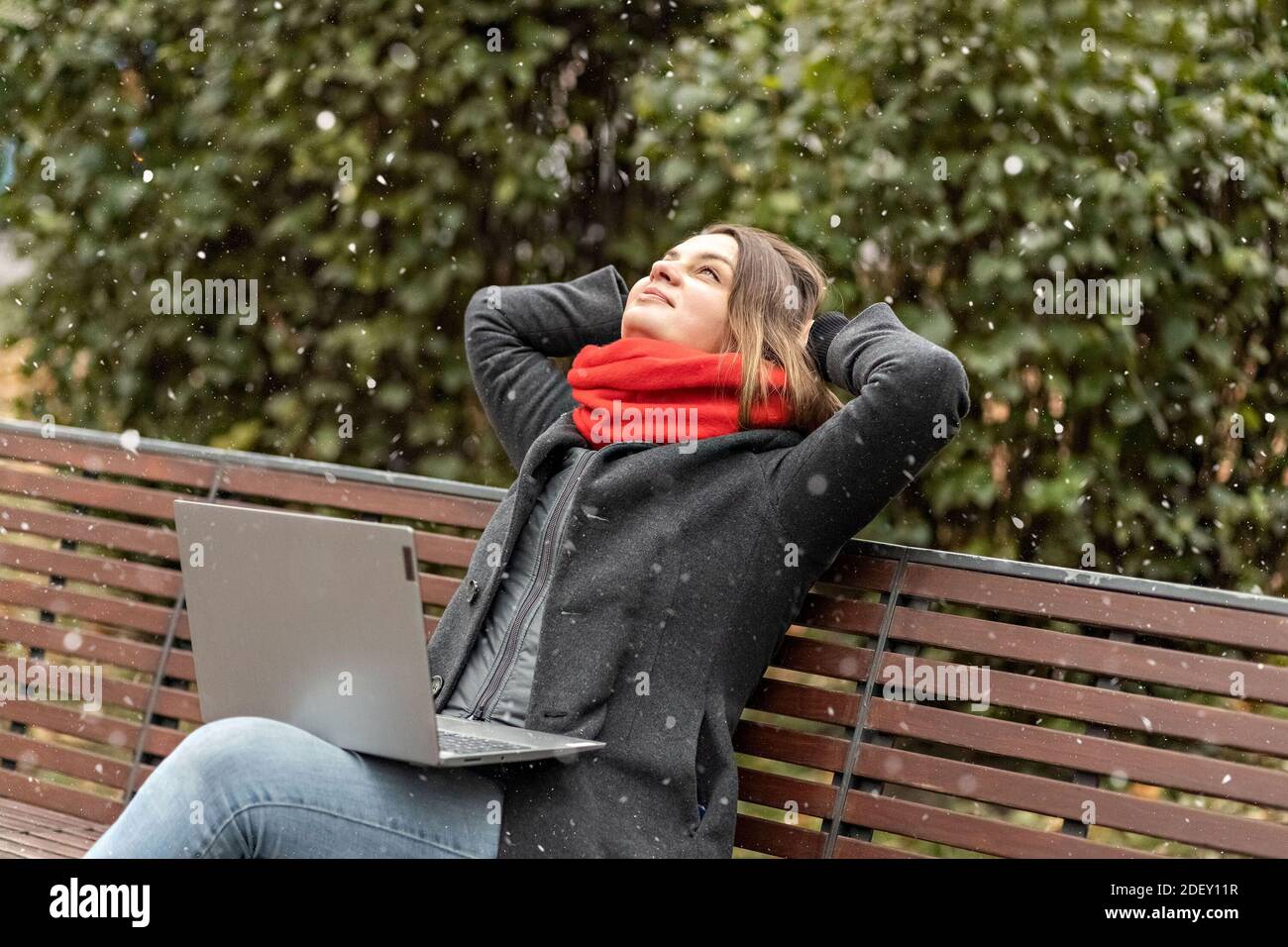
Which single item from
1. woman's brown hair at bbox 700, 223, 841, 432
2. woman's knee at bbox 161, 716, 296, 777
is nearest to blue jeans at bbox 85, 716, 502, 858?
woman's knee at bbox 161, 716, 296, 777

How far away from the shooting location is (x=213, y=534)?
2162mm

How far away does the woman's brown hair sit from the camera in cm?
263

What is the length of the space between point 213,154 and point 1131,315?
2634mm

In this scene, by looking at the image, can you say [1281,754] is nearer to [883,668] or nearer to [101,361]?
[883,668]

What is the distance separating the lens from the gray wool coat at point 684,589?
7.65ft

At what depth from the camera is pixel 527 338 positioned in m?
3.07

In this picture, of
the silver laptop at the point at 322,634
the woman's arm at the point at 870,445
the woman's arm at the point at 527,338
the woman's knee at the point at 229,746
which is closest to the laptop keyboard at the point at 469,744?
the silver laptop at the point at 322,634

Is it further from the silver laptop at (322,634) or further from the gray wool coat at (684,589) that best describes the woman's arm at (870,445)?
the silver laptop at (322,634)

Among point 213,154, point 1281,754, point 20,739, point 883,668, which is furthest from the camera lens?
point 213,154

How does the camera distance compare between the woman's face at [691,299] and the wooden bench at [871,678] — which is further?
the woman's face at [691,299]

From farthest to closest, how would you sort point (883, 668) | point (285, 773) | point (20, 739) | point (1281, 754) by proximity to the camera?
1. point (20, 739)
2. point (883, 668)
3. point (1281, 754)
4. point (285, 773)

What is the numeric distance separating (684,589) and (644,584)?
0.06 meters

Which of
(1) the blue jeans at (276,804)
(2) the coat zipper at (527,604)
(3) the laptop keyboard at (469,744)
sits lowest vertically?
(1) the blue jeans at (276,804)
